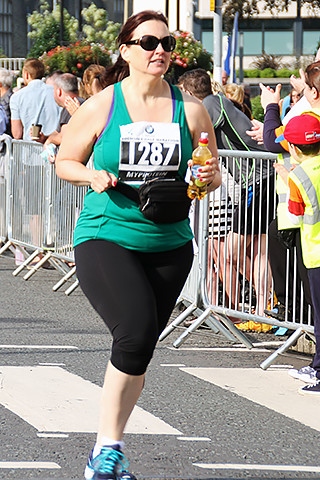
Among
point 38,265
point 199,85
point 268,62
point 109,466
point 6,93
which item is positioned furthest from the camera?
point 268,62

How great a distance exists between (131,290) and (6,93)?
38.8 ft

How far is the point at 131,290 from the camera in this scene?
5.23 meters

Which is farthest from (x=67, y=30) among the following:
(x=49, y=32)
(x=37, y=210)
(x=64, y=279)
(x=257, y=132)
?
(x=257, y=132)

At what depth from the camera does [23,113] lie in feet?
48.9

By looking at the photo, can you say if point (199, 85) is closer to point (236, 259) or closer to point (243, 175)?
point (243, 175)

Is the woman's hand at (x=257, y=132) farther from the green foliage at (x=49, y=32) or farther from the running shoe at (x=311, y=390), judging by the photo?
the green foliage at (x=49, y=32)

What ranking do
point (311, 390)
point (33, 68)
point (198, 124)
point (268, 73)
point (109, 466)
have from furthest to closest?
point (268, 73)
point (33, 68)
point (311, 390)
point (198, 124)
point (109, 466)

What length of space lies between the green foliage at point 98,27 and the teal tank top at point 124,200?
62.1 m

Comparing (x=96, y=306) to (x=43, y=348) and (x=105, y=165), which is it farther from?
(x=43, y=348)

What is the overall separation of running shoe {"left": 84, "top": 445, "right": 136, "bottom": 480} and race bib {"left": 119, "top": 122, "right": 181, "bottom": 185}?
1.10 meters

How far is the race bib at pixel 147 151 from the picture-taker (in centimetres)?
538

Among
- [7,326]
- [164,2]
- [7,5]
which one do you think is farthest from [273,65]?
[7,326]

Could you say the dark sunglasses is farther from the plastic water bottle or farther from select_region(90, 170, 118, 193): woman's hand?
select_region(90, 170, 118, 193): woman's hand

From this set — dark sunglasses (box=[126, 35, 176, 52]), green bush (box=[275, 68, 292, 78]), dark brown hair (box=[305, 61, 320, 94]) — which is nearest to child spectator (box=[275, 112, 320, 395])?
dark brown hair (box=[305, 61, 320, 94])
